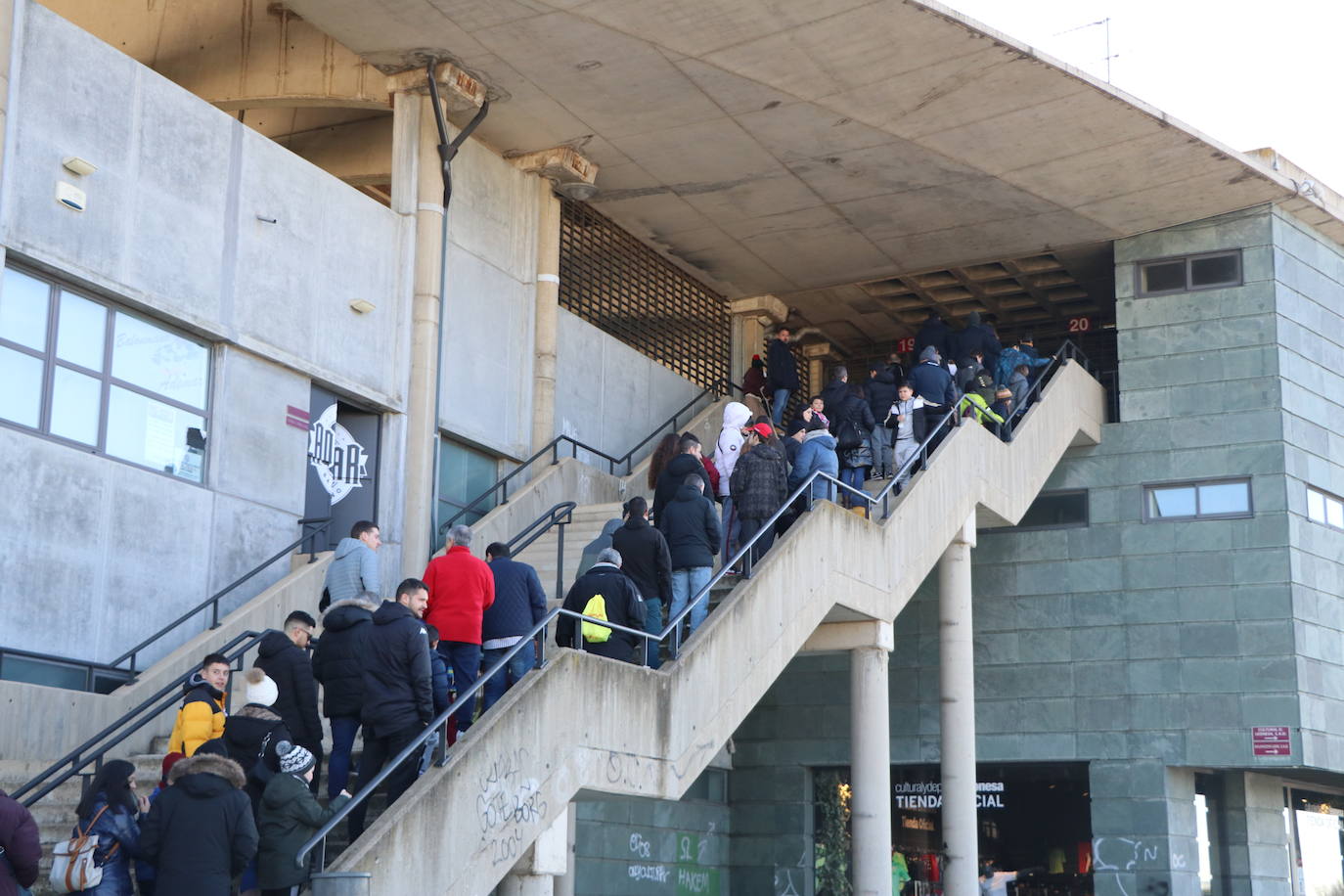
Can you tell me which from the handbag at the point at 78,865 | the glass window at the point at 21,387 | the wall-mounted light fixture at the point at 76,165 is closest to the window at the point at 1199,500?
the wall-mounted light fixture at the point at 76,165

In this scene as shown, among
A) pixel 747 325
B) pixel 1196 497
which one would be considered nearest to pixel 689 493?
pixel 1196 497

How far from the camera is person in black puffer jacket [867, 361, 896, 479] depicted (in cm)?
1769

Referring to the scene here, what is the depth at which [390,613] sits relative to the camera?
9.34 meters

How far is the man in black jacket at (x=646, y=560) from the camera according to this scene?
38.7 feet

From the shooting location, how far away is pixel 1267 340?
68.2ft

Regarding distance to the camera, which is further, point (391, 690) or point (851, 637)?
point (851, 637)

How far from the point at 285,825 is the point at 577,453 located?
493 inches

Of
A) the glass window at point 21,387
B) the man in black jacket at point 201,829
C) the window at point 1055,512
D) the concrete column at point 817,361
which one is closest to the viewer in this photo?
the man in black jacket at point 201,829

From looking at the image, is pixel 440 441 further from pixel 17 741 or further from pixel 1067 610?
pixel 1067 610

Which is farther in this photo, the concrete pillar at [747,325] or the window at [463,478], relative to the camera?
the concrete pillar at [747,325]

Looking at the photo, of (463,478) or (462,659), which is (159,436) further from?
(462,659)

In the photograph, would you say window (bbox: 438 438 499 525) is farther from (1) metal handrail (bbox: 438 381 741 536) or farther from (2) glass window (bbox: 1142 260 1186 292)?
(2) glass window (bbox: 1142 260 1186 292)

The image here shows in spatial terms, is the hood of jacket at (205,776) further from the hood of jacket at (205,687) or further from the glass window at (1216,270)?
the glass window at (1216,270)

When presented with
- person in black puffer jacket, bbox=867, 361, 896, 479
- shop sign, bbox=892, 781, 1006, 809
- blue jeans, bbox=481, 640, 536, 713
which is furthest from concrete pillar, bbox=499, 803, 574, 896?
shop sign, bbox=892, 781, 1006, 809
